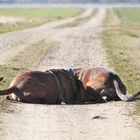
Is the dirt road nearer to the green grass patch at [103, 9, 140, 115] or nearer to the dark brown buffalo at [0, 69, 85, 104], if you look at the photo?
the dark brown buffalo at [0, 69, 85, 104]

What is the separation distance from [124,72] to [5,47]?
35.6ft

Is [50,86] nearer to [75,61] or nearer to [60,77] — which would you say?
[60,77]

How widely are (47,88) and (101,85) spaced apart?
3.95ft

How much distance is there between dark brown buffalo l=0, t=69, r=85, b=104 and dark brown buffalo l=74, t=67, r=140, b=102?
190mm

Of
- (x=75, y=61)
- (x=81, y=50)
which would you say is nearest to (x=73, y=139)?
(x=75, y=61)

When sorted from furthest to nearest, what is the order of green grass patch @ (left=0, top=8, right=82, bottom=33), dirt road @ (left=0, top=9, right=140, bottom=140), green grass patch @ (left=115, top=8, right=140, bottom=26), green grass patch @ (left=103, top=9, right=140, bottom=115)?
green grass patch @ (left=115, top=8, right=140, bottom=26), green grass patch @ (left=0, top=8, right=82, bottom=33), green grass patch @ (left=103, top=9, right=140, bottom=115), dirt road @ (left=0, top=9, right=140, bottom=140)

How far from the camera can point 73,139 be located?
9836 millimetres

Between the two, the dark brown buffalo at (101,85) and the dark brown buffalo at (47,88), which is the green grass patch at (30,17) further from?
the dark brown buffalo at (47,88)

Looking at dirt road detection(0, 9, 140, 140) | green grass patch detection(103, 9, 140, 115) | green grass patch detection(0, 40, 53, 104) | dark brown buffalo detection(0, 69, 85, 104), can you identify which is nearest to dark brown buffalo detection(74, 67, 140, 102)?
dark brown buffalo detection(0, 69, 85, 104)

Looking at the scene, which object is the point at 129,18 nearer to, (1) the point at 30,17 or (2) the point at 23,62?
(1) the point at 30,17

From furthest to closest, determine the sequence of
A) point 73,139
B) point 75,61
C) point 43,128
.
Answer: point 75,61 → point 43,128 → point 73,139

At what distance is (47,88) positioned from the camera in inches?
522

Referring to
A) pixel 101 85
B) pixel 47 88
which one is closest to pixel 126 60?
pixel 101 85

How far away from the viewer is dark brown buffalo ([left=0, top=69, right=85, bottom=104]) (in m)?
13.1
